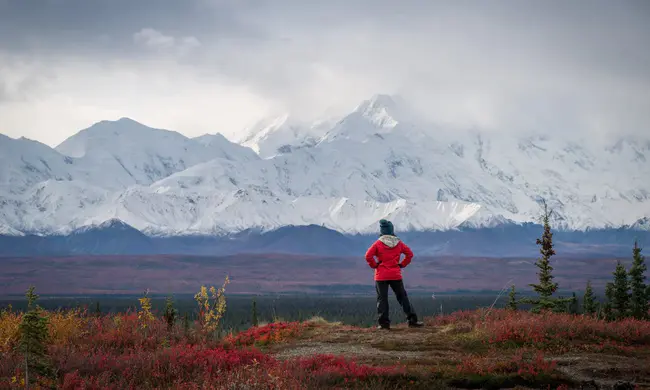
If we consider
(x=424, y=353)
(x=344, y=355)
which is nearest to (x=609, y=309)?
(x=424, y=353)

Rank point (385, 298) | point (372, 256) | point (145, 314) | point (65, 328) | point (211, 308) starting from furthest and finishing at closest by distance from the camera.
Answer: point (385, 298), point (372, 256), point (211, 308), point (145, 314), point (65, 328)

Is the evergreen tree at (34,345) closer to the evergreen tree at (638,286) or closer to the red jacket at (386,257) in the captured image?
the red jacket at (386,257)

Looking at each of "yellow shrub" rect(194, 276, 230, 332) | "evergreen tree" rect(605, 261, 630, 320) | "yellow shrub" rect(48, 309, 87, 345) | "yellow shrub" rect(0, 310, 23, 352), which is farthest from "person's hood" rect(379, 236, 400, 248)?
"evergreen tree" rect(605, 261, 630, 320)

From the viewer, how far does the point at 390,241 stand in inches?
842

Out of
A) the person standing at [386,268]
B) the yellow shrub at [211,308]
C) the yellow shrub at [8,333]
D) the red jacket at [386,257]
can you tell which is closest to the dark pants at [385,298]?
the person standing at [386,268]

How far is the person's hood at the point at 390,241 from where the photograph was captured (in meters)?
21.3

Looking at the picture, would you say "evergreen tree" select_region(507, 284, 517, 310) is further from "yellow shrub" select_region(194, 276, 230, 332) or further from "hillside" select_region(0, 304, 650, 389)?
"yellow shrub" select_region(194, 276, 230, 332)

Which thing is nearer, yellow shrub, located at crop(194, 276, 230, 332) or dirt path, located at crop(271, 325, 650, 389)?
dirt path, located at crop(271, 325, 650, 389)

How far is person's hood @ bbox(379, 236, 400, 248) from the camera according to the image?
840 inches

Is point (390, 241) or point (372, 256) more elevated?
point (390, 241)

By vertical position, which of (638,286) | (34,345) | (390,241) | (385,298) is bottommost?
(638,286)

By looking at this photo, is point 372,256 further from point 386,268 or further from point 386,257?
point 386,268

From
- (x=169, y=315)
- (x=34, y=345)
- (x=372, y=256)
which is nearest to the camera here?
(x=34, y=345)

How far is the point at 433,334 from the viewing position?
19844mm
